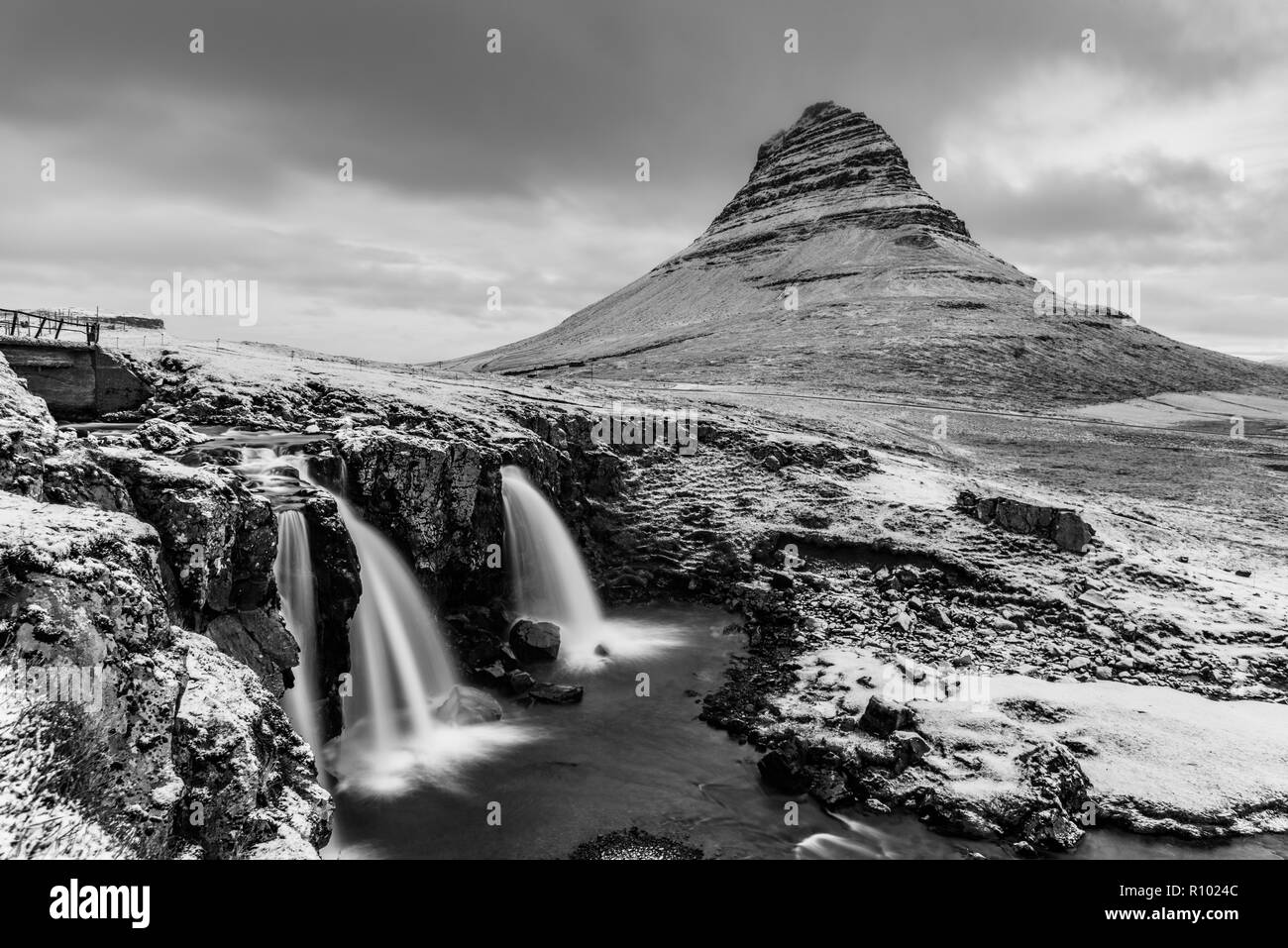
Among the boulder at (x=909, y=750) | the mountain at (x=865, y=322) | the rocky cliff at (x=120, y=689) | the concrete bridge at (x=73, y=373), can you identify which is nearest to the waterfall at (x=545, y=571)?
the boulder at (x=909, y=750)

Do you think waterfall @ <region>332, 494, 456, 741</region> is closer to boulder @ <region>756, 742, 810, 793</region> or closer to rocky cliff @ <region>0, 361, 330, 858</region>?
rocky cliff @ <region>0, 361, 330, 858</region>

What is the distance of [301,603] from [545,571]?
36.9 ft

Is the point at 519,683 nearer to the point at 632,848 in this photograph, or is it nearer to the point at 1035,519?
the point at 632,848

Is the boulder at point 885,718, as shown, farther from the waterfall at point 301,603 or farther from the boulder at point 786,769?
the waterfall at point 301,603

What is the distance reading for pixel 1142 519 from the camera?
114ft

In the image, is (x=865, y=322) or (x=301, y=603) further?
(x=865, y=322)

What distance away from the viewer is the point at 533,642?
23844 mm

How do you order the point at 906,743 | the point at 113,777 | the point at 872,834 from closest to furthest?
the point at 113,777 → the point at 872,834 → the point at 906,743

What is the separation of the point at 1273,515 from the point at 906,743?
1393 inches

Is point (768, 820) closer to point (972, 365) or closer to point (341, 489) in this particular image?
point (341, 489)

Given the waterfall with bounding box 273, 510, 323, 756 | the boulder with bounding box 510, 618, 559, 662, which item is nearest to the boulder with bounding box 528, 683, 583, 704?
the boulder with bounding box 510, 618, 559, 662

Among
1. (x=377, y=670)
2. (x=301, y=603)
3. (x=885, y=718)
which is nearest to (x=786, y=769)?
(x=885, y=718)

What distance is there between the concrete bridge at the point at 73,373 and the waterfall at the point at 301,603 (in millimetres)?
13141
